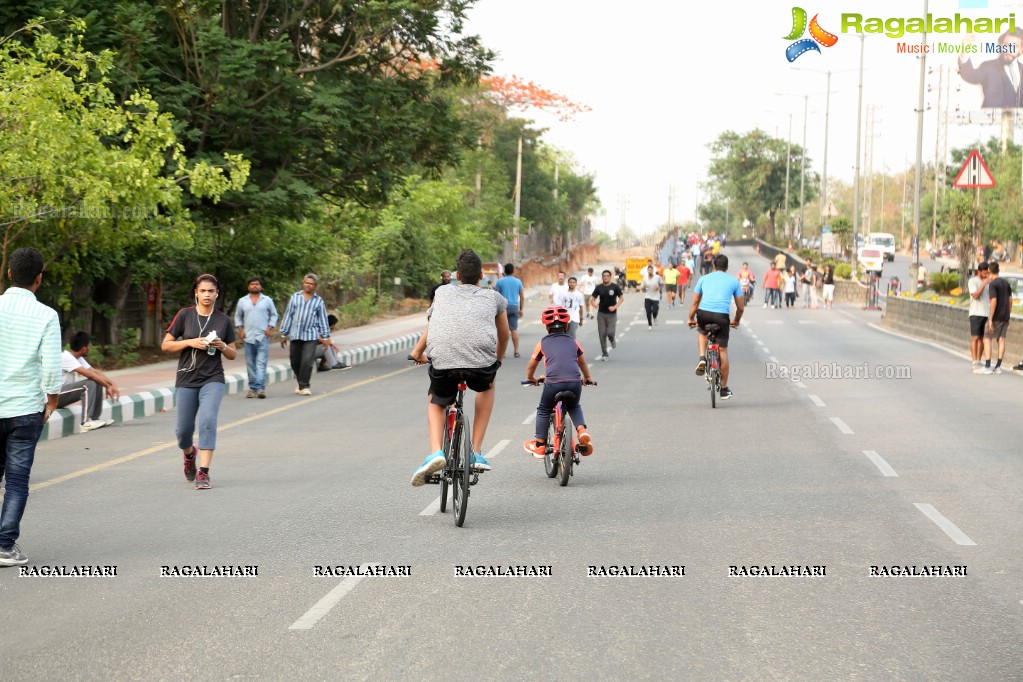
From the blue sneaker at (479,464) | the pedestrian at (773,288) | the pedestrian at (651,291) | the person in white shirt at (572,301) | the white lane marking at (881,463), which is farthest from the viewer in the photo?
the pedestrian at (773,288)

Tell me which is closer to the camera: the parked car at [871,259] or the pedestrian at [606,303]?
Answer: the pedestrian at [606,303]

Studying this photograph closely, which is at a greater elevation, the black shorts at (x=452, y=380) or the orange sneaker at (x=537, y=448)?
the black shorts at (x=452, y=380)

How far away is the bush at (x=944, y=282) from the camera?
49.1m

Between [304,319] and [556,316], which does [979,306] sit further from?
[556,316]

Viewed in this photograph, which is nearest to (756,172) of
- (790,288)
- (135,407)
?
(790,288)

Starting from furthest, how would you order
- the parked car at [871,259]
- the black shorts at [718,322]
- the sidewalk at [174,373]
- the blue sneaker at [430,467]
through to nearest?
the parked car at [871,259]
the black shorts at [718,322]
the sidewalk at [174,373]
the blue sneaker at [430,467]

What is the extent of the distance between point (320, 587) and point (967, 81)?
81346 mm

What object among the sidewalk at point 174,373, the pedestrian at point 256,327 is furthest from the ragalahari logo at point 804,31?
the pedestrian at point 256,327

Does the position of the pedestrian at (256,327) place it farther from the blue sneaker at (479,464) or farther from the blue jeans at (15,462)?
the blue jeans at (15,462)

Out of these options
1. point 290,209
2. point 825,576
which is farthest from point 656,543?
point 290,209

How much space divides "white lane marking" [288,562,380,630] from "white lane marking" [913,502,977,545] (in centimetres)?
393

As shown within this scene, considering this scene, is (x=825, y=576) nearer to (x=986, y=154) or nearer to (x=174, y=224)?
(x=174, y=224)

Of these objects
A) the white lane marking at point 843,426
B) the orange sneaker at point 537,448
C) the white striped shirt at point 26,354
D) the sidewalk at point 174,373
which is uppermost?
the white striped shirt at point 26,354

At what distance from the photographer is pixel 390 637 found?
6098mm
